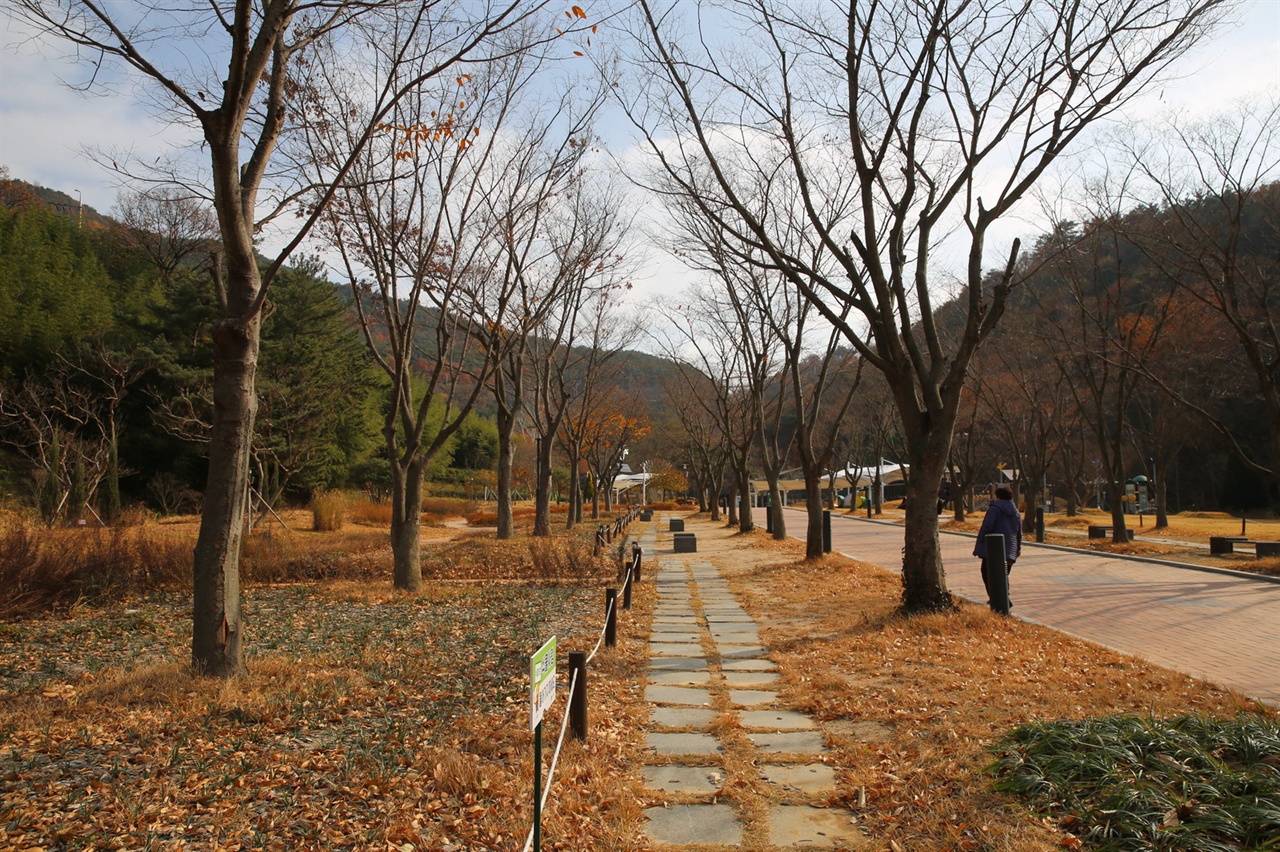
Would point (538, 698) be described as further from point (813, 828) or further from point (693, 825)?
point (813, 828)

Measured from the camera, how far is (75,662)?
23.1ft

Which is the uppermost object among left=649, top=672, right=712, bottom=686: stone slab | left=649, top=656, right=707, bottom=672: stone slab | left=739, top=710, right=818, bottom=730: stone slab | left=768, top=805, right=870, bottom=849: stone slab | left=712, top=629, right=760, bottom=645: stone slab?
left=768, top=805, right=870, bottom=849: stone slab

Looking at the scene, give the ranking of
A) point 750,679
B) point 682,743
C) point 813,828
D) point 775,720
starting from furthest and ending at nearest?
point 750,679, point 775,720, point 682,743, point 813,828

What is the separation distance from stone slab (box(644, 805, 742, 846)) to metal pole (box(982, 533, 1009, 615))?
6426mm

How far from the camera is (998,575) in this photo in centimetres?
969

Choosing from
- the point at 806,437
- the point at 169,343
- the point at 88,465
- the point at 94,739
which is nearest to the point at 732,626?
the point at 94,739

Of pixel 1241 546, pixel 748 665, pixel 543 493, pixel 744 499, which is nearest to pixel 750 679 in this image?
pixel 748 665

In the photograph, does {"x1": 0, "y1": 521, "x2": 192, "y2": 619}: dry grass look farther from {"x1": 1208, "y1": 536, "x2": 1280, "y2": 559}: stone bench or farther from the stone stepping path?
{"x1": 1208, "y1": 536, "x2": 1280, "y2": 559}: stone bench

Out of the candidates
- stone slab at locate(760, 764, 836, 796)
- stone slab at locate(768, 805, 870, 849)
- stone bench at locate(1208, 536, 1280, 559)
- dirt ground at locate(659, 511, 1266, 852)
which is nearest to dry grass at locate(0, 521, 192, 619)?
dirt ground at locate(659, 511, 1266, 852)

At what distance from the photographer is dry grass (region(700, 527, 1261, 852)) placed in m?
4.04

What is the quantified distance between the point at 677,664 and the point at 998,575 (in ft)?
13.8

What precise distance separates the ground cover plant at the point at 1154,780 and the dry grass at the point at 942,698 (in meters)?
0.18

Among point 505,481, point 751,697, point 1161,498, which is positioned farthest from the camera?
point 1161,498

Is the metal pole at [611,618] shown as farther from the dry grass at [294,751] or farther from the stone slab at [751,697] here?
the stone slab at [751,697]
